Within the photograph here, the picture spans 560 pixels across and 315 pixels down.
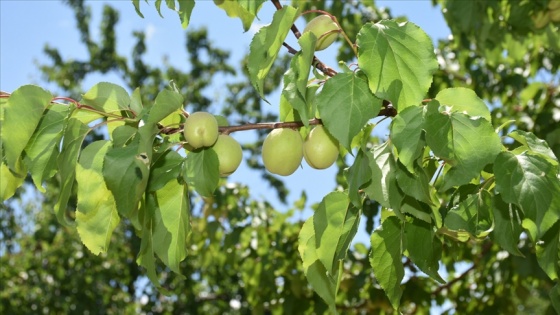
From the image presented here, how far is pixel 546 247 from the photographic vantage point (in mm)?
1305

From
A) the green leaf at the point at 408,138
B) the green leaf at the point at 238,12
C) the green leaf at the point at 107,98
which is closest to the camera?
the green leaf at the point at 408,138

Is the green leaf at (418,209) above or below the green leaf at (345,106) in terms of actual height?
below

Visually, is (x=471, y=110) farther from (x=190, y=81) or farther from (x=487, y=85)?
(x=190, y=81)

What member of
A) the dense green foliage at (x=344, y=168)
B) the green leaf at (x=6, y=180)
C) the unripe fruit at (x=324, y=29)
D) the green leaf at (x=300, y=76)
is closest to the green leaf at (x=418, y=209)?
the dense green foliage at (x=344, y=168)

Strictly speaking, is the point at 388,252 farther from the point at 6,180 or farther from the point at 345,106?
the point at 6,180

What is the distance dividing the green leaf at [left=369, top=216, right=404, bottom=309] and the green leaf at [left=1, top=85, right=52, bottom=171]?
623 millimetres

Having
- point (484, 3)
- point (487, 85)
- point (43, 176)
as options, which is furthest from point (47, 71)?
point (43, 176)

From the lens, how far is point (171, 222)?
4.44ft

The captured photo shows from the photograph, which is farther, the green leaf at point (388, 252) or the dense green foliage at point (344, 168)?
the green leaf at point (388, 252)

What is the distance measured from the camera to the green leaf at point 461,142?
1.16 meters

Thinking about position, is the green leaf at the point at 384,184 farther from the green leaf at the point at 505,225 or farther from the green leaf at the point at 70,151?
the green leaf at the point at 70,151

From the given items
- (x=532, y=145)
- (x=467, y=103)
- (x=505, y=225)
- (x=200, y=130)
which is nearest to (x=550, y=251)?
(x=505, y=225)

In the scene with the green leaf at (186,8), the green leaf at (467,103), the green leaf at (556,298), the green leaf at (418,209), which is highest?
the green leaf at (186,8)

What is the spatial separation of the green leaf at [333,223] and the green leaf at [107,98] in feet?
1.30
